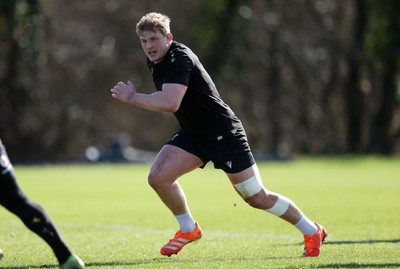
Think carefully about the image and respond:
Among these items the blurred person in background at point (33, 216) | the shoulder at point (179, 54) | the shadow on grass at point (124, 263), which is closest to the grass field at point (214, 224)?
the shadow on grass at point (124, 263)

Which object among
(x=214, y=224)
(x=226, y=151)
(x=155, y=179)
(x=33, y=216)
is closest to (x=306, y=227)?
(x=226, y=151)

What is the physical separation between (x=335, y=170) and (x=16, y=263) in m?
22.5

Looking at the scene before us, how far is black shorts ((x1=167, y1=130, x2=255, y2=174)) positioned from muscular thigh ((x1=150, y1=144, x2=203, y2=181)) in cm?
6

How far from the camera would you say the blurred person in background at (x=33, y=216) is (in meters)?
6.97

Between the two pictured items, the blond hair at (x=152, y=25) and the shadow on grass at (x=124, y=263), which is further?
A: the blond hair at (x=152, y=25)

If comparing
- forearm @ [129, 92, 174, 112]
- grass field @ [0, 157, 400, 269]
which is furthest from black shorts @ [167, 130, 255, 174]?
grass field @ [0, 157, 400, 269]

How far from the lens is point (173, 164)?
8.81 meters

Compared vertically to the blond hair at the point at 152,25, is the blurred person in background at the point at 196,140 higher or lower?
lower

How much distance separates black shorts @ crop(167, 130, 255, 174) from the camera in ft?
28.4

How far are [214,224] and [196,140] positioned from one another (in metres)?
4.55

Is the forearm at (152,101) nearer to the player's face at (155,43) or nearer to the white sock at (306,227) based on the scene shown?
the player's face at (155,43)

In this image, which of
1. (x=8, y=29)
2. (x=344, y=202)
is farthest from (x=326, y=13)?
(x=344, y=202)

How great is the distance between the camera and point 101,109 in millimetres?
47750

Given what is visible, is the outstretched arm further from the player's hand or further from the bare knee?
the bare knee
